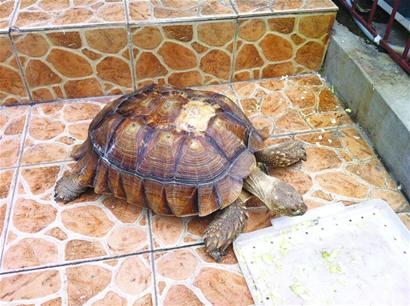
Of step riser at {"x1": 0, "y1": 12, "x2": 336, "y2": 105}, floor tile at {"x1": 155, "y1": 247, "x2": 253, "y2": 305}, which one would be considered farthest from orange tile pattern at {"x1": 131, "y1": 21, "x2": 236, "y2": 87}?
floor tile at {"x1": 155, "y1": 247, "x2": 253, "y2": 305}

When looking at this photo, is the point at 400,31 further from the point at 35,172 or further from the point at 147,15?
the point at 35,172

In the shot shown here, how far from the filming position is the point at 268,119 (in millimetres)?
3285

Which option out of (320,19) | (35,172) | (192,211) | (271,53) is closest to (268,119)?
(271,53)

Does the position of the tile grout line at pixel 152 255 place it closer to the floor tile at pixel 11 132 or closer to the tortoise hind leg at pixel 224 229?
the tortoise hind leg at pixel 224 229

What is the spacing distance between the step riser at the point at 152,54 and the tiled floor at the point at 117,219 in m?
0.19

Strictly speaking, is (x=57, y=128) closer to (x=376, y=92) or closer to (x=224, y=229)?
(x=224, y=229)

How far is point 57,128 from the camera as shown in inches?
124

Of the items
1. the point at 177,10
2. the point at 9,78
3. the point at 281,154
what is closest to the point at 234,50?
the point at 177,10

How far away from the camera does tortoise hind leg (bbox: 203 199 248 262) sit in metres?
2.32

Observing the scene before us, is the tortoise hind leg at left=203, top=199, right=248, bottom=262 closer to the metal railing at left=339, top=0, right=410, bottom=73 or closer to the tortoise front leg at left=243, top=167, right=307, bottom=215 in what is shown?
the tortoise front leg at left=243, top=167, right=307, bottom=215

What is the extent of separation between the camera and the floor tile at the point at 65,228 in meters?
2.38

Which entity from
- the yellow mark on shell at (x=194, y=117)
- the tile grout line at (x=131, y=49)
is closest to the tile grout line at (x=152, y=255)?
the yellow mark on shell at (x=194, y=117)

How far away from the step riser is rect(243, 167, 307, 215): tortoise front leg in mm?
1316

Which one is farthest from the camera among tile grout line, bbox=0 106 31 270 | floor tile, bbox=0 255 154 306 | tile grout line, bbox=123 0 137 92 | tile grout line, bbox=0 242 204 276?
tile grout line, bbox=123 0 137 92
